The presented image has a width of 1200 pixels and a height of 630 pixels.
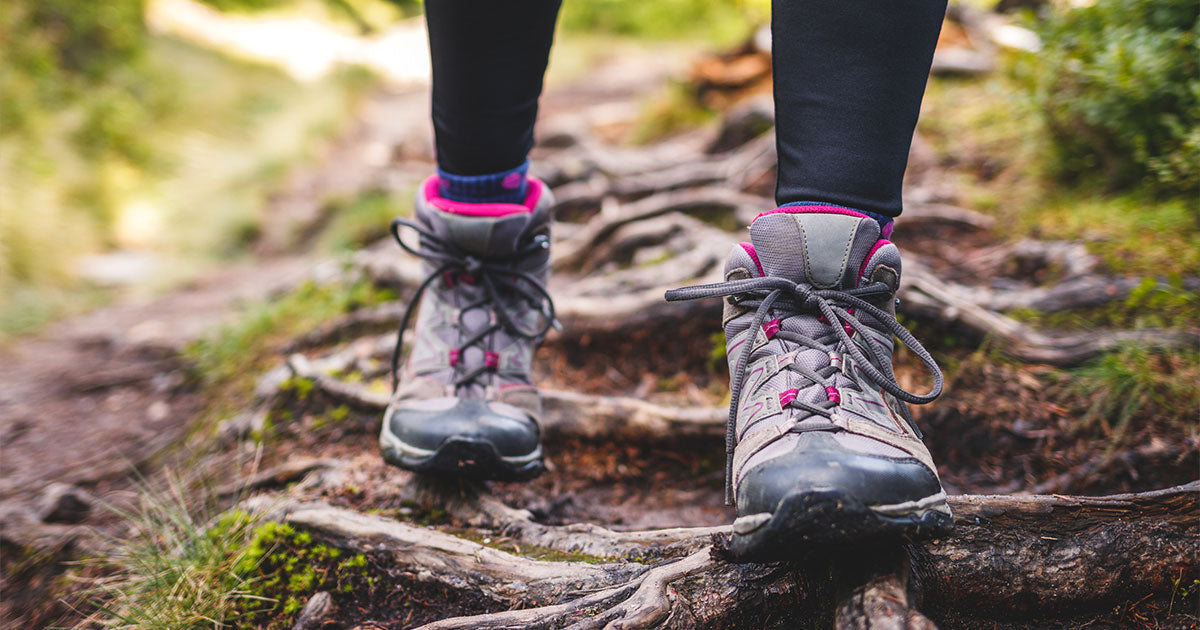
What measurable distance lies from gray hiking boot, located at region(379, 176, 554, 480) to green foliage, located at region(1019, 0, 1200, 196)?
2008mm

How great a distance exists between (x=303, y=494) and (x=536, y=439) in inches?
26.2

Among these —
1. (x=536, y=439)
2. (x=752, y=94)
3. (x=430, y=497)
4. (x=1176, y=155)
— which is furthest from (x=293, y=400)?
(x=752, y=94)

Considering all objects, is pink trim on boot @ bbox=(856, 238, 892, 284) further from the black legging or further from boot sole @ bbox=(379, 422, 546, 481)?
boot sole @ bbox=(379, 422, 546, 481)

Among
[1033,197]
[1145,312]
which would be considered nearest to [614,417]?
[1145,312]

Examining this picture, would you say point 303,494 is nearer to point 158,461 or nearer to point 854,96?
point 158,461

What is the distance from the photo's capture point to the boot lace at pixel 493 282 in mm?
1740

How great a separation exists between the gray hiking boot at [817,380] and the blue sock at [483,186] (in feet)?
2.13

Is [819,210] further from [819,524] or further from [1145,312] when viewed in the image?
[1145,312]

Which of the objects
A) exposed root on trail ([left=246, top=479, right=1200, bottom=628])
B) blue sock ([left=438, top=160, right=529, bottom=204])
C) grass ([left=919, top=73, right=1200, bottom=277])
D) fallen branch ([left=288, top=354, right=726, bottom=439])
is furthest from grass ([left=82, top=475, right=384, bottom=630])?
grass ([left=919, top=73, right=1200, bottom=277])

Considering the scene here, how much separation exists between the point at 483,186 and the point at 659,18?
13.7 meters

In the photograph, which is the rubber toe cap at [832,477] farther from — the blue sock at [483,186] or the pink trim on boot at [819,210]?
the blue sock at [483,186]

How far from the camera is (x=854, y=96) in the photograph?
3.97 ft

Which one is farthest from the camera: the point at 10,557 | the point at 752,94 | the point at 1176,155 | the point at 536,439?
the point at 752,94

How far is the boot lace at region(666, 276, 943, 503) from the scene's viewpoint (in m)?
1.24
